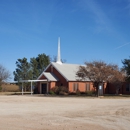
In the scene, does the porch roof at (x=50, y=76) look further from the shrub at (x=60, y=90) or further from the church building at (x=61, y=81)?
the shrub at (x=60, y=90)

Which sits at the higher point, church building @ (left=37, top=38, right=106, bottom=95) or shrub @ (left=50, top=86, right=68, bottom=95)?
church building @ (left=37, top=38, right=106, bottom=95)

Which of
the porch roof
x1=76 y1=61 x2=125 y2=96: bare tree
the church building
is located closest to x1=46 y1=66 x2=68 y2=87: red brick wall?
the church building

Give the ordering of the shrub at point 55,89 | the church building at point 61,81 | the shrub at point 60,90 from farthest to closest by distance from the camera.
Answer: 1. the church building at point 61,81
2. the shrub at point 55,89
3. the shrub at point 60,90

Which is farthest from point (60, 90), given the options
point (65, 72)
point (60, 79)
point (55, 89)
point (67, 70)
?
point (67, 70)

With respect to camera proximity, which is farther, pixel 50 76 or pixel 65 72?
pixel 65 72

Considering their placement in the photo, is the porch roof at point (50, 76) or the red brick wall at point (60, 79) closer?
the red brick wall at point (60, 79)

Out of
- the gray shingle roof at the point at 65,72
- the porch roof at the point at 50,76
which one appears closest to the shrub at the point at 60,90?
the gray shingle roof at the point at 65,72

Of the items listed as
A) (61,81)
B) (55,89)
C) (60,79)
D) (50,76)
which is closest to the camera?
(55,89)

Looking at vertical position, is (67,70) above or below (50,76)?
above

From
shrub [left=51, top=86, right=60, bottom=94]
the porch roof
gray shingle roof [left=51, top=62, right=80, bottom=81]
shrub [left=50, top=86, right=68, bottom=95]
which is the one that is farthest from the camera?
the porch roof

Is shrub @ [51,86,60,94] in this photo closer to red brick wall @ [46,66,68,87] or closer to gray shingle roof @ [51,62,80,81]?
red brick wall @ [46,66,68,87]

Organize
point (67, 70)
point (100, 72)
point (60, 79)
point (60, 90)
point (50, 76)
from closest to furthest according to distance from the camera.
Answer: point (100, 72)
point (60, 90)
point (60, 79)
point (50, 76)
point (67, 70)

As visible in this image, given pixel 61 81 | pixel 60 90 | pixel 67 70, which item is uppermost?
pixel 67 70

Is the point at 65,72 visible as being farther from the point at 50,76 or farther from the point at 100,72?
the point at 100,72
